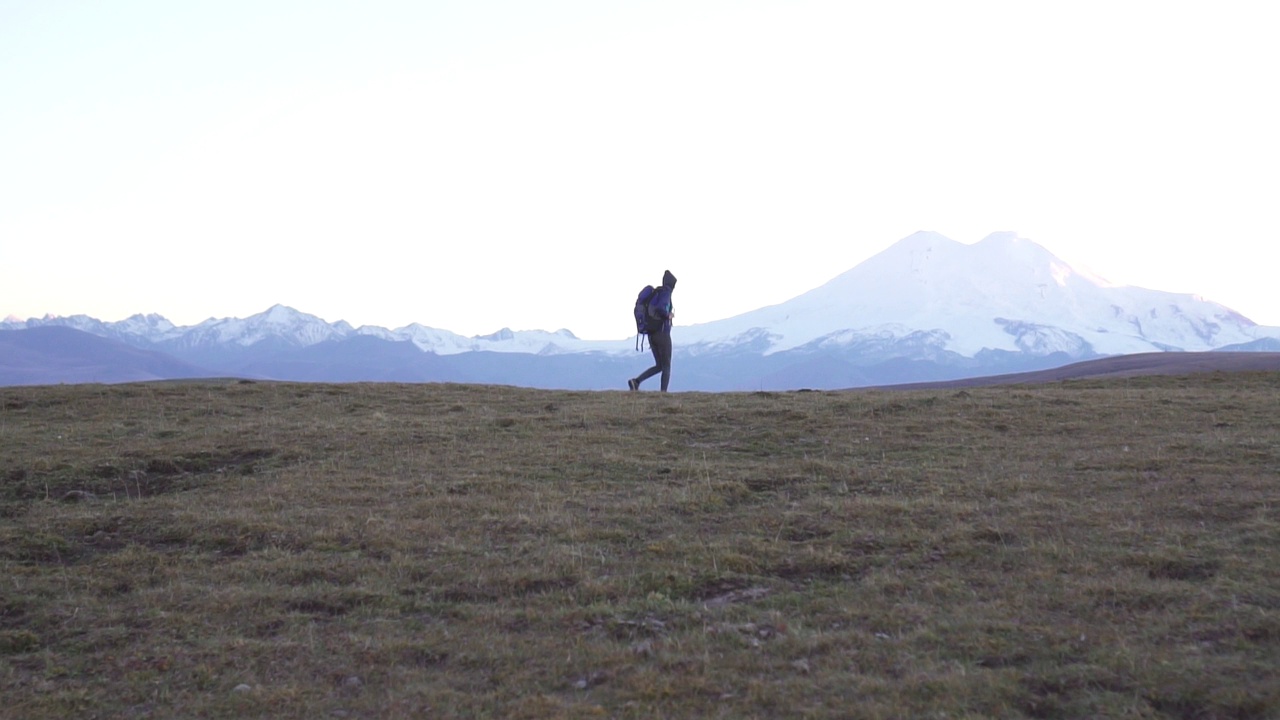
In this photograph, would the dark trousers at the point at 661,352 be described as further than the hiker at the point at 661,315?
Yes

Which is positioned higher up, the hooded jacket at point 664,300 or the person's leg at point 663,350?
the hooded jacket at point 664,300

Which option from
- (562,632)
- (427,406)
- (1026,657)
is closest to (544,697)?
(562,632)

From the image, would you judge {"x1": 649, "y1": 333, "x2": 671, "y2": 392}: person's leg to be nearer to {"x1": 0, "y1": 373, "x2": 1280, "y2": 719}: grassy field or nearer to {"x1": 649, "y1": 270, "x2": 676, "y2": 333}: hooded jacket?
{"x1": 649, "y1": 270, "x2": 676, "y2": 333}: hooded jacket

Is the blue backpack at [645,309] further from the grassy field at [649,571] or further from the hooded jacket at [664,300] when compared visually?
the grassy field at [649,571]

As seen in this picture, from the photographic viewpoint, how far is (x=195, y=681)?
752cm

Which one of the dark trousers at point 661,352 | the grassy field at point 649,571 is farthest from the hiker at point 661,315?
the grassy field at point 649,571

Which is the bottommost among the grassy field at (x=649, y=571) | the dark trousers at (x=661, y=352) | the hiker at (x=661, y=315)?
the grassy field at (x=649, y=571)

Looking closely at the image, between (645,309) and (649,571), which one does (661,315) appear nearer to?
(645,309)

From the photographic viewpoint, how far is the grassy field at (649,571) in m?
7.11

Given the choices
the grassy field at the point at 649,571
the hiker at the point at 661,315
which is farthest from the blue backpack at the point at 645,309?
the grassy field at the point at 649,571

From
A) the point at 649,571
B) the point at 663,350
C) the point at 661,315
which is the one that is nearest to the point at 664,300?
the point at 661,315

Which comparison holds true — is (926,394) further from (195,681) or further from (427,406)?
(195,681)

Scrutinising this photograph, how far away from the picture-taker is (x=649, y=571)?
9727 mm

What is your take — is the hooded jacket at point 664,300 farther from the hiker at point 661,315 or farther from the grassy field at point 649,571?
the grassy field at point 649,571
